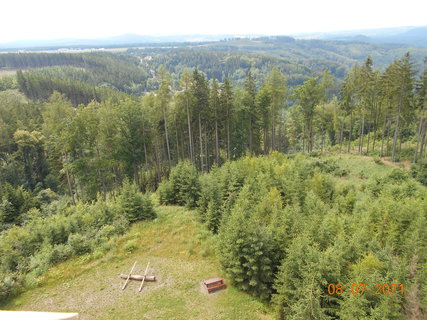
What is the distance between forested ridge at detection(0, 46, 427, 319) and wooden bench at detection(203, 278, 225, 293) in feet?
2.58

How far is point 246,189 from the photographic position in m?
21.2

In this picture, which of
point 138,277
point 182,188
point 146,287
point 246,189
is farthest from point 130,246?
point 246,189

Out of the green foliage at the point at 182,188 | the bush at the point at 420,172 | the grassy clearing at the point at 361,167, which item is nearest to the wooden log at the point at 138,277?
the green foliage at the point at 182,188

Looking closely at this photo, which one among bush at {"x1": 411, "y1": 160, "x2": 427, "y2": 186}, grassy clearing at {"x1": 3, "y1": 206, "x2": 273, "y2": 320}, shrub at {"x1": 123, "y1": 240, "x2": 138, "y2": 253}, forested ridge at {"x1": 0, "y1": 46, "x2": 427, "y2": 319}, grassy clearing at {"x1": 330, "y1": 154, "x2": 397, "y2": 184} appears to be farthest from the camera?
grassy clearing at {"x1": 330, "y1": 154, "x2": 397, "y2": 184}

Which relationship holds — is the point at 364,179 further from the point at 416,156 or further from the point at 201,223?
the point at 201,223

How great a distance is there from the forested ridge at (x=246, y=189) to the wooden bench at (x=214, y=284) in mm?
786

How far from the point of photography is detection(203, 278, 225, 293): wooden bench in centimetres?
1531

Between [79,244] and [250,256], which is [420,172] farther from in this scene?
[79,244]

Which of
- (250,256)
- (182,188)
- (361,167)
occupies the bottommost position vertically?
(361,167)

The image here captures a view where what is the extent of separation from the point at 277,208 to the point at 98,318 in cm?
1217

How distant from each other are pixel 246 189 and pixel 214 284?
7946 mm

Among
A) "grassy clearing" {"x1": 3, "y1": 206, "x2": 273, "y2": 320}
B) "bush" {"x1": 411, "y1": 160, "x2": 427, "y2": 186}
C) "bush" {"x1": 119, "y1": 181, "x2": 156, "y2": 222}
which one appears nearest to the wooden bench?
"grassy clearing" {"x1": 3, "y1": 206, "x2": 273, "y2": 320}
